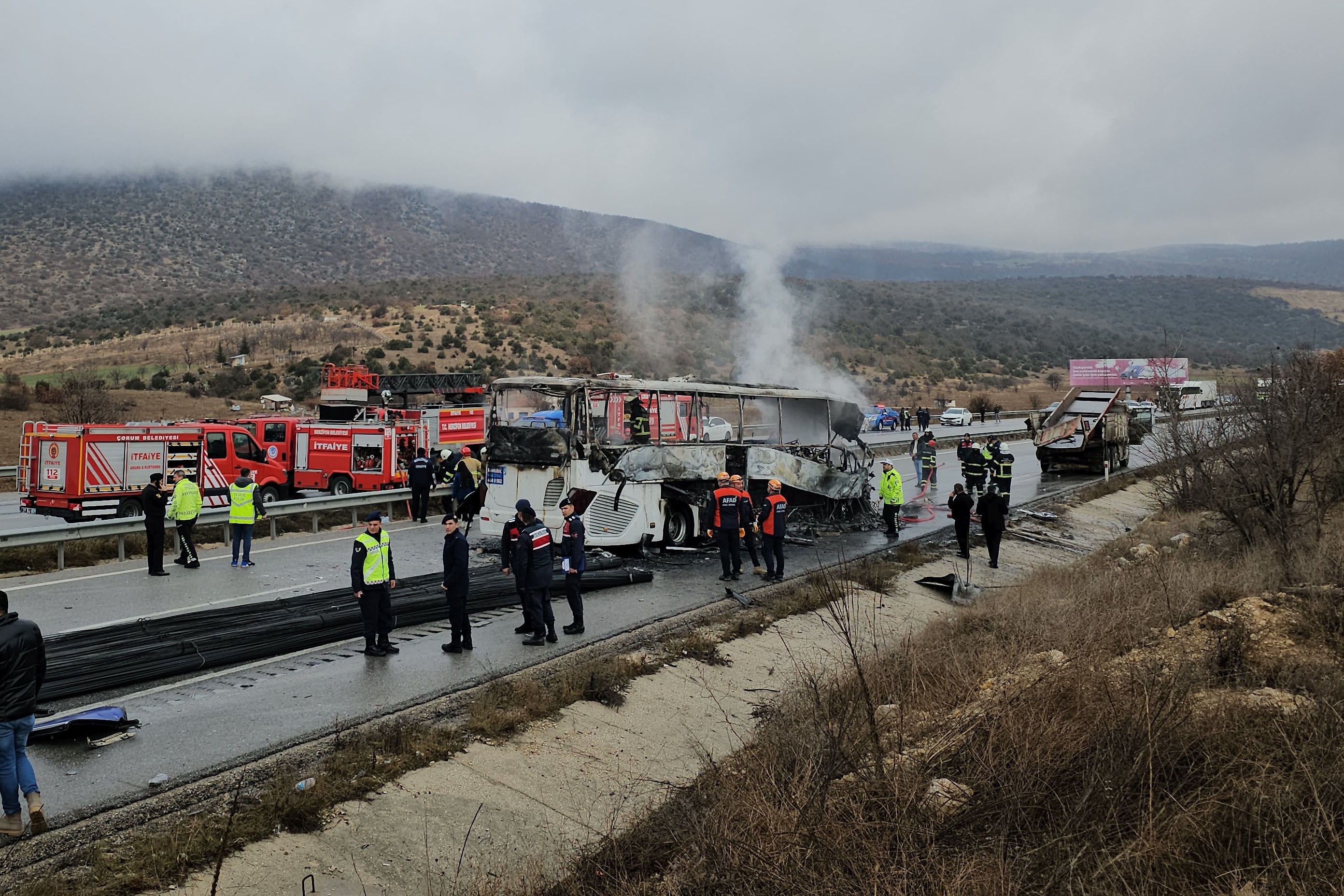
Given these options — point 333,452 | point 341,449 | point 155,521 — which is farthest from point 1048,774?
point 333,452

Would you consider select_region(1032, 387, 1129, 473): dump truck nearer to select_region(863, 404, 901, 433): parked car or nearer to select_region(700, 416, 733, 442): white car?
select_region(700, 416, 733, 442): white car

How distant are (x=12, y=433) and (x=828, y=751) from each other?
37248 millimetres

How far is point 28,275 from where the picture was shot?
79.9 meters

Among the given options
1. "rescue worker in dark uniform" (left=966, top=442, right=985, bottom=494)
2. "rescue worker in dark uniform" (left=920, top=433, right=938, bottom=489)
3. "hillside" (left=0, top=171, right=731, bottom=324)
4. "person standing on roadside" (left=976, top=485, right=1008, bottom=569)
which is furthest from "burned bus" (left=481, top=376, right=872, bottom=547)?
"hillside" (left=0, top=171, right=731, bottom=324)

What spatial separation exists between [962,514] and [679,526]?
16.2 ft

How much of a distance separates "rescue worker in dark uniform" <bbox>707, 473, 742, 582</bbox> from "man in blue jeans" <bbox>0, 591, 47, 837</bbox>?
9.26 meters

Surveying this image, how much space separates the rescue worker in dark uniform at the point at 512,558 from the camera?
1027 centimetres

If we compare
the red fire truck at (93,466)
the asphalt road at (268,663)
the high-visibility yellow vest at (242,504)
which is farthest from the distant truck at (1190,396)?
the red fire truck at (93,466)

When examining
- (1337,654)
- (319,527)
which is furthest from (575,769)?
(319,527)

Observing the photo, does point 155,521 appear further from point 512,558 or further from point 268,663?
point 512,558

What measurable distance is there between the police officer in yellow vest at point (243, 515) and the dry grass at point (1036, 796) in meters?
10.0

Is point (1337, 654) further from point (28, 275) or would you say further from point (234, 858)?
point (28, 275)

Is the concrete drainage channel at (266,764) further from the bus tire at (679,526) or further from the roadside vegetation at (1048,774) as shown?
the bus tire at (679,526)

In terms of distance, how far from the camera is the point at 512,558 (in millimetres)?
10680
